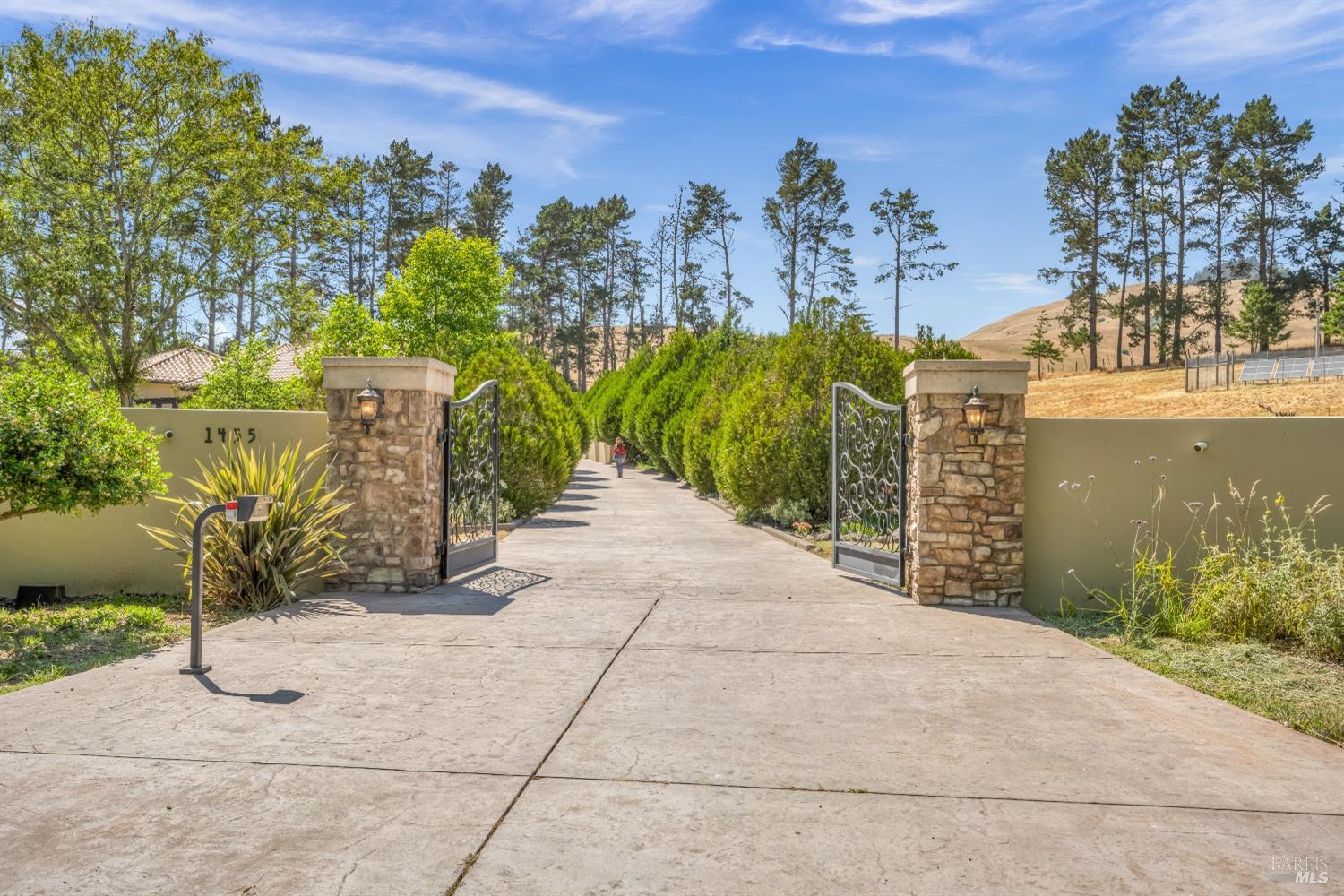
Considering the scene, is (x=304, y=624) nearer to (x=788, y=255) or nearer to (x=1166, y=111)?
(x=788, y=255)

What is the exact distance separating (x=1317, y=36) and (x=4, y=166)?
3114cm

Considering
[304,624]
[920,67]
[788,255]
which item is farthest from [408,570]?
[788,255]

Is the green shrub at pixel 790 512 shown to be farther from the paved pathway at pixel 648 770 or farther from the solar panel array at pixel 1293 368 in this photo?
the solar panel array at pixel 1293 368

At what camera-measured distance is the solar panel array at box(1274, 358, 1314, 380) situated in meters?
40.1

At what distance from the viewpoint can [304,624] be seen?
6.89m

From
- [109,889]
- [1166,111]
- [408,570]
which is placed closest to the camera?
[109,889]

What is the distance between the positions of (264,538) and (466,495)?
2.84 meters

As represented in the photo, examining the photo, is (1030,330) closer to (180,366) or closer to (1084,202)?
(1084,202)

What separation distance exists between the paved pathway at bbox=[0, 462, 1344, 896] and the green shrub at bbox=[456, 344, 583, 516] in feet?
29.9

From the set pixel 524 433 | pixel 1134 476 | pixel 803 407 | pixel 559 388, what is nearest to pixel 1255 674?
pixel 1134 476

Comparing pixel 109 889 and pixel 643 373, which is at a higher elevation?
pixel 643 373

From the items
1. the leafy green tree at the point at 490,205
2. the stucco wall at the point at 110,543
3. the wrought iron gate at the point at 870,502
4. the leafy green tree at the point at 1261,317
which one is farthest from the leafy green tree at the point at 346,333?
the leafy green tree at the point at 1261,317

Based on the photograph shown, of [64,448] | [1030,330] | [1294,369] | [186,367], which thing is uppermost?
[1030,330]

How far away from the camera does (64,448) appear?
6281mm
